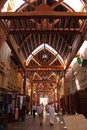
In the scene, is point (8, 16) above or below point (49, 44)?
below

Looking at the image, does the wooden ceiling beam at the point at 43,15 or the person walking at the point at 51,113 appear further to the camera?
Answer: the person walking at the point at 51,113

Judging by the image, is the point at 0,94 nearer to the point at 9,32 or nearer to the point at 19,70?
the point at 9,32

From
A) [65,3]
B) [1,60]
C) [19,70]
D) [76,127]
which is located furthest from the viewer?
[19,70]

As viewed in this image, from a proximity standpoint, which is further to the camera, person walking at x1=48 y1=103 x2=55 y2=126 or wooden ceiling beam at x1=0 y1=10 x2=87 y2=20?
person walking at x1=48 y1=103 x2=55 y2=126

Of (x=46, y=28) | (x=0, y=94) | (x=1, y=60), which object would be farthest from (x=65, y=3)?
(x=0, y=94)

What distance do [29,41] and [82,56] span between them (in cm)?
724

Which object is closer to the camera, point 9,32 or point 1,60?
point 9,32

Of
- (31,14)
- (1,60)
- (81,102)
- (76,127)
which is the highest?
(31,14)

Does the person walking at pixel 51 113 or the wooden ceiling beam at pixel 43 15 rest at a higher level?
the wooden ceiling beam at pixel 43 15

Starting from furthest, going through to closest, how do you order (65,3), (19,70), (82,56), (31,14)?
(19,70) → (82,56) → (65,3) → (31,14)

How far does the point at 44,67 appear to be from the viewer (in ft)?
76.6

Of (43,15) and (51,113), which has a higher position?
(43,15)

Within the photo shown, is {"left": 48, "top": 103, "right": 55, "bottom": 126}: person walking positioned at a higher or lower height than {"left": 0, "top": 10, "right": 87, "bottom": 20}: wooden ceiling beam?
lower

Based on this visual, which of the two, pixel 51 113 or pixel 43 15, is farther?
pixel 51 113
